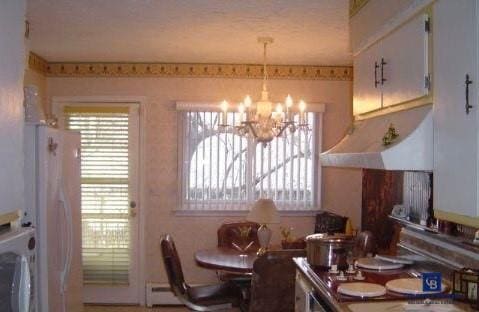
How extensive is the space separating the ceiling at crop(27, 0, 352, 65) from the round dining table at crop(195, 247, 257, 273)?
183cm

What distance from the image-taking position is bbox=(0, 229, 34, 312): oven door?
199 centimetres

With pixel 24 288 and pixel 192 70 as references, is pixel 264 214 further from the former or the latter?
pixel 24 288

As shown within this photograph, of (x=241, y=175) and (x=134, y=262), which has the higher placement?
(x=241, y=175)

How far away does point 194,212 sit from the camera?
18.5 feet

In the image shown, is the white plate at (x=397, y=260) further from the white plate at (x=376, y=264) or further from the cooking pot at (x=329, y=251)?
the cooking pot at (x=329, y=251)

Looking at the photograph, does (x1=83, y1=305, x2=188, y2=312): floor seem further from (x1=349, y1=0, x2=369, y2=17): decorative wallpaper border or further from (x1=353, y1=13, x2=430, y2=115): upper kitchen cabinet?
(x1=349, y1=0, x2=369, y2=17): decorative wallpaper border

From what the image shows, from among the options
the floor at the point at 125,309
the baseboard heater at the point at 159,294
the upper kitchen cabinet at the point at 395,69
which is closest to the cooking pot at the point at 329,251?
the upper kitchen cabinet at the point at 395,69

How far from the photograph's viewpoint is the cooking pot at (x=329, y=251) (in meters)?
2.83

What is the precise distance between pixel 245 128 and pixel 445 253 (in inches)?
81.0

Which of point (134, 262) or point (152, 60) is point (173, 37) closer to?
point (152, 60)

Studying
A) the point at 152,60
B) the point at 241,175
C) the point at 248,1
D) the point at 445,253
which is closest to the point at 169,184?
the point at 241,175

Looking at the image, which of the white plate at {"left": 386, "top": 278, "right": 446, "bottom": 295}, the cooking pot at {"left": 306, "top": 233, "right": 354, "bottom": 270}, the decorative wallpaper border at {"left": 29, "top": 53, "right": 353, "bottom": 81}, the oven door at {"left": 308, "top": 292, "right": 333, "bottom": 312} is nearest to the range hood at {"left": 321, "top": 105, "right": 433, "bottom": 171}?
the cooking pot at {"left": 306, "top": 233, "right": 354, "bottom": 270}

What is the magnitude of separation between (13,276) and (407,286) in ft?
5.51

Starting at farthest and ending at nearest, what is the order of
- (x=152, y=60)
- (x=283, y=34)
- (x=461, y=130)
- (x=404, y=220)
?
(x=152, y=60) → (x=283, y=34) → (x=404, y=220) → (x=461, y=130)
